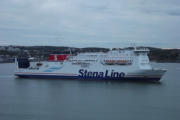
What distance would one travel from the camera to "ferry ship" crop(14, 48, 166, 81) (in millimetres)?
24453

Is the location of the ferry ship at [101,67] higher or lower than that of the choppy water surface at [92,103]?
higher

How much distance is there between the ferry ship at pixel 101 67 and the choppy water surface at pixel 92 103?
2423mm

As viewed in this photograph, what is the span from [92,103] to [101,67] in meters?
10.3

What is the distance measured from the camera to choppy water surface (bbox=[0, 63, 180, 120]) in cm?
1319

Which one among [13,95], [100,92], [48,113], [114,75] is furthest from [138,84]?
[48,113]

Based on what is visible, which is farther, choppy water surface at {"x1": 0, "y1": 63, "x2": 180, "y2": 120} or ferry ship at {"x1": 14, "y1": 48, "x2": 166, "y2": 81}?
ferry ship at {"x1": 14, "y1": 48, "x2": 166, "y2": 81}

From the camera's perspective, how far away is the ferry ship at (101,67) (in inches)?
963

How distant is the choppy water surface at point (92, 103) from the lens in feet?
43.3

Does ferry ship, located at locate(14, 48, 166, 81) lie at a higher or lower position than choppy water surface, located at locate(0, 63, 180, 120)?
higher

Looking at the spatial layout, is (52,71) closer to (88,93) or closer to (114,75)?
(114,75)

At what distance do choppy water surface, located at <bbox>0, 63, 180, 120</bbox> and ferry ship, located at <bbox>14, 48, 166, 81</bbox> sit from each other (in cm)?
242

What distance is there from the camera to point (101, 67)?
84.8ft

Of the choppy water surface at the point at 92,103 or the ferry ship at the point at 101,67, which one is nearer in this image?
the choppy water surface at the point at 92,103

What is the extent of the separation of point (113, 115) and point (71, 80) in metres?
13.4
